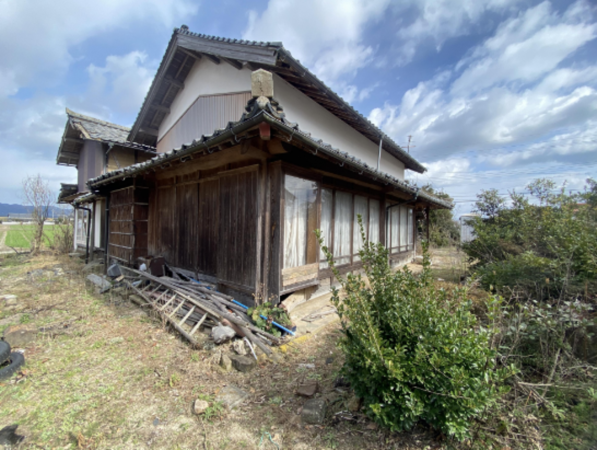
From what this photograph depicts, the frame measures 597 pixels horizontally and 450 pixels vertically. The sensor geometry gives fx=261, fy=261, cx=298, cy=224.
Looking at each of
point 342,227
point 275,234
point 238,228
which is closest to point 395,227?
point 342,227

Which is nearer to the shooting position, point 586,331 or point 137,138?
point 586,331

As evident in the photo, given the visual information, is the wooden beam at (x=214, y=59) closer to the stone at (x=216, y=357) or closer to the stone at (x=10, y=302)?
the stone at (x=216, y=357)

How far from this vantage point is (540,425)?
6.71ft

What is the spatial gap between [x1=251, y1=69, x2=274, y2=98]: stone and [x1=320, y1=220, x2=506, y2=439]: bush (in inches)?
98.7

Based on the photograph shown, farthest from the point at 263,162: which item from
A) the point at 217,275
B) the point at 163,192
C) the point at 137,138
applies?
the point at 137,138

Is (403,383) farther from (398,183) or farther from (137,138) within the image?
(137,138)

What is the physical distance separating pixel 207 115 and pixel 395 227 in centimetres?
733

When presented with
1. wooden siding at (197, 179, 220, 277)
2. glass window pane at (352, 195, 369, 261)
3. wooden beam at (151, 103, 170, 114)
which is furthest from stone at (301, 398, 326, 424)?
wooden beam at (151, 103, 170, 114)

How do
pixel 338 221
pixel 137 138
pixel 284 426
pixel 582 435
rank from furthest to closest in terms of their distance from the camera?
pixel 137 138 < pixel 338 221 < pixel 284 426 < pixel 582 435

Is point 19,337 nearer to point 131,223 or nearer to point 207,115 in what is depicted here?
point 131,223

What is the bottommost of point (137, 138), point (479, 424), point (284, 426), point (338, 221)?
point (284, 426)

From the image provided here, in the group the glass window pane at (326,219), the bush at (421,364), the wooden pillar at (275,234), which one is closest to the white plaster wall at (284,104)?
the glass window pane at (326,219)

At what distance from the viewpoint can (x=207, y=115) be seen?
7.22m

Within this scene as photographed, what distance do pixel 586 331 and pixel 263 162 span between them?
439 centimetres
